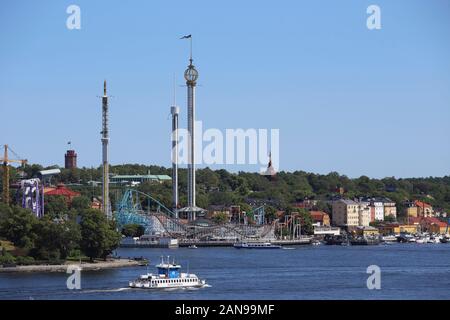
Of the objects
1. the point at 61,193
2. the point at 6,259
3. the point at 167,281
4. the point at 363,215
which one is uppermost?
the point at 61,193

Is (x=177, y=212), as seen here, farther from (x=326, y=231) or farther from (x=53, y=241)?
(x=53, y=241)

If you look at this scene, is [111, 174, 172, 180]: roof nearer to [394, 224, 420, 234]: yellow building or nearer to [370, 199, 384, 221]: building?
[370, 199, 384, 221]: building

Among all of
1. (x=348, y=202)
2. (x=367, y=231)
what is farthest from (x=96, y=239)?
(x=348, y=202)

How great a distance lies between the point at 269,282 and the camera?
25.6 m

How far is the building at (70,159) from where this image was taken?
3238 inches

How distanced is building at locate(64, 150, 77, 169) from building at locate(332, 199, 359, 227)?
73.0 feet

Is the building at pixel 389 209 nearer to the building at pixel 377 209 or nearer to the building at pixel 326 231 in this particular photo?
the building at pixel 377 209

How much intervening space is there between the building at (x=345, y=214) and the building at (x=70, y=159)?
22.2m

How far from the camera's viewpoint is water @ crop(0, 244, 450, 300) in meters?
22.0

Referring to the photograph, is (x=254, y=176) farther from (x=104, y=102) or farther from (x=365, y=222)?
(x=104, y=102)

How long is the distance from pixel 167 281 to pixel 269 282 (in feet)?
9.10

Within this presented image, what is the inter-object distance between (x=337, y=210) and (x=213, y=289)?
157 feet
